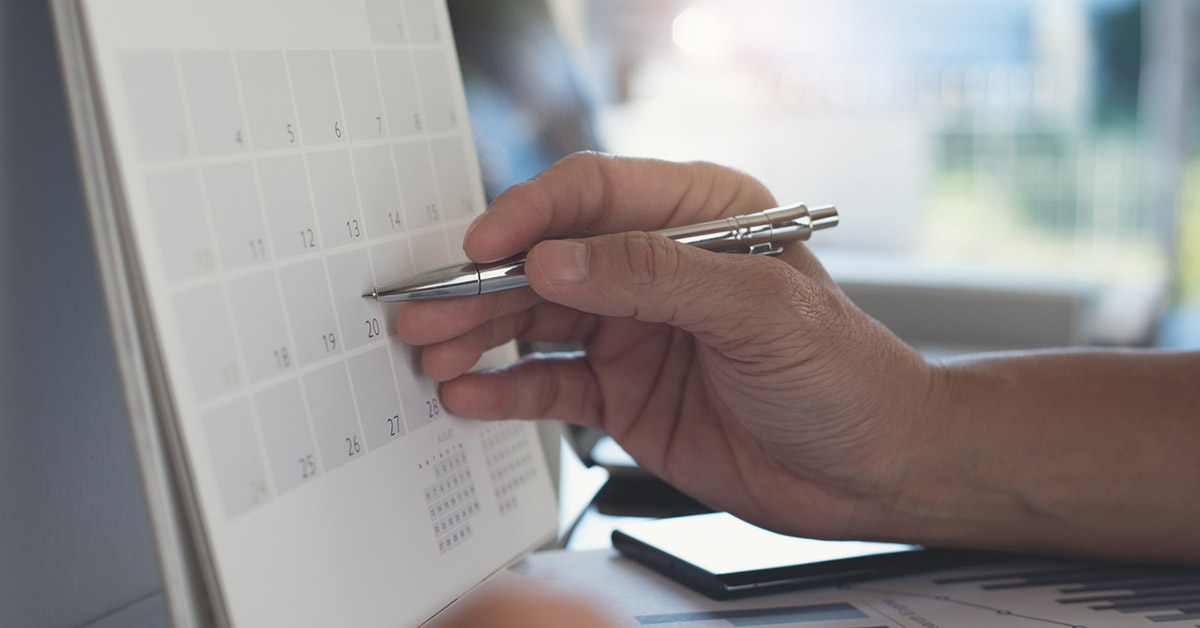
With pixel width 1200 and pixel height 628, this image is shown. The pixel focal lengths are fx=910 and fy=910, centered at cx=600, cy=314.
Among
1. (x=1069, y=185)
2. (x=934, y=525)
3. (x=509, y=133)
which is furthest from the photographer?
(x=1069, y=185)

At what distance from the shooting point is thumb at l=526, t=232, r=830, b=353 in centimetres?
40

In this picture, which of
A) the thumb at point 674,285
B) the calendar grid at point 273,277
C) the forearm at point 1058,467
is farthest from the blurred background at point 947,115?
the calendar grid at point 273,277

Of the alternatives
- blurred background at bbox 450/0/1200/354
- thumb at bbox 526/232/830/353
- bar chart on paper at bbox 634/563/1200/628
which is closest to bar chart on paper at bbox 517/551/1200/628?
bar chart on paper at bbox 634/563/1200/628

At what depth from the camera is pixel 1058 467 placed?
551 millimetres

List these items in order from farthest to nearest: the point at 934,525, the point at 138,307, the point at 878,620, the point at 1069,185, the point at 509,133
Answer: the point at 1069,185 < the point at 509,133 < the point at 934,525 < the point at 878,620 < the point at 138,307

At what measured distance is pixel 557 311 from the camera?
56cm

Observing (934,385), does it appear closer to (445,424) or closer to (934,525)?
(934,525)

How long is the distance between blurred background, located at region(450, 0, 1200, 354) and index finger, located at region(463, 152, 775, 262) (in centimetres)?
183

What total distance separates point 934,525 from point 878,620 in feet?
0.45

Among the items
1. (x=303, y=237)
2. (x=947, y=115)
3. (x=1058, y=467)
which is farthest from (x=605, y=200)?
(x=947, y=115)

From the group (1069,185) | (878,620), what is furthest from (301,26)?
(1069,185)

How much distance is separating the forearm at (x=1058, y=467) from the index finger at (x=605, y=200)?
0.17 metres

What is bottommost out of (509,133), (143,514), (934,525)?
(934,525)

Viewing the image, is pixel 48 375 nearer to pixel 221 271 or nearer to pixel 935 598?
pixel 221 271
